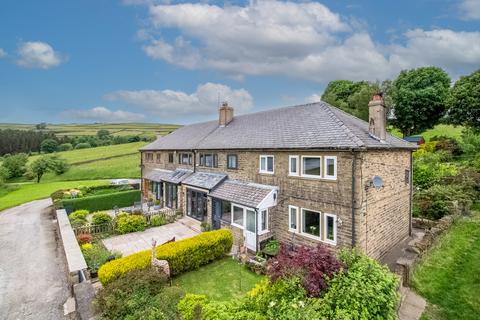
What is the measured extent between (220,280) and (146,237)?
26.6 feet

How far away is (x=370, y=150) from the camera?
37.4ft

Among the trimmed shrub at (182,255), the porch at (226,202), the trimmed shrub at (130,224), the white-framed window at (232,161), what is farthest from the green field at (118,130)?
the trimmed shrub at (182,255)

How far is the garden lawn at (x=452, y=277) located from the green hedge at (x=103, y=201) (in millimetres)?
27827

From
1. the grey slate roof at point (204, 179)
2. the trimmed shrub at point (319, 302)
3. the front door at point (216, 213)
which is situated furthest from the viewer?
the grey slate roof at point (204, 179)

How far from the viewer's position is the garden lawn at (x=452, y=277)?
8.26 m

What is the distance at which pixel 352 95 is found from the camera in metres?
47.3

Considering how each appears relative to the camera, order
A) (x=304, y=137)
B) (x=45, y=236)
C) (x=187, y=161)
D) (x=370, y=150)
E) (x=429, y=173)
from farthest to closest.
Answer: (x=187, y=161)
(x=429, y=173)
(x=45, y=236)
(x=304, y=137)
(x=370, y=150)

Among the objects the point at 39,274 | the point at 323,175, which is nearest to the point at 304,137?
the point at 323,175

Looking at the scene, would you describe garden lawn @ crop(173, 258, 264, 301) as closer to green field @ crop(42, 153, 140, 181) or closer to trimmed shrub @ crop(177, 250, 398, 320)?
trimmed shrub @ crop(177, 250, 398, 320)

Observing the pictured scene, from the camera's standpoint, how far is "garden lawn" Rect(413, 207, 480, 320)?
27.1 ft

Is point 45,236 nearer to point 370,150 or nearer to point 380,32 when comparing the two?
point 370,150

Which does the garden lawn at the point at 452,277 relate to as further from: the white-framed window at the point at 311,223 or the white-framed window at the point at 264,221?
the white-framed window at the point at 264,221

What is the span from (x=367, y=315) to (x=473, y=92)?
130 feet

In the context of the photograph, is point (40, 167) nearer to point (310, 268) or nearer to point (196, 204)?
point (196, 204)
